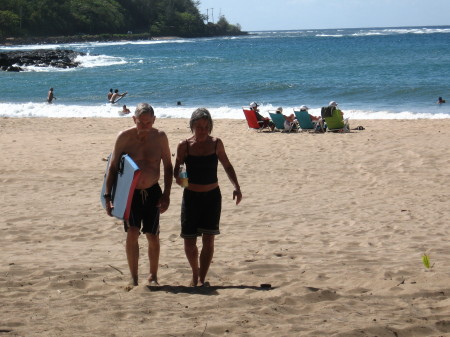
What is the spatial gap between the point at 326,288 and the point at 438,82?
30105 mm

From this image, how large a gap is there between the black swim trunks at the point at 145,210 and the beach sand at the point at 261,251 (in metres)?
0.48

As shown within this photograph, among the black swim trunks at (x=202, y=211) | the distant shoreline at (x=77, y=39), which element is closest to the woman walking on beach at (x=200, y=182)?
the black swim trunks at (x=202, y=211)

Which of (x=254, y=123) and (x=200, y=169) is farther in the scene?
(x=254, y=123)

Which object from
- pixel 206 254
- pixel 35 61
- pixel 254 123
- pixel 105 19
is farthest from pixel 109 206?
pixel 105 19

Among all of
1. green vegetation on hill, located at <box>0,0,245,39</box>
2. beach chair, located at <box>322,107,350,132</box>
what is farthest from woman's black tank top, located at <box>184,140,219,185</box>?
green vegetation on hill, located at <box>0,0,245,39</box>

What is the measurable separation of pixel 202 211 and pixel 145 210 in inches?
16.3

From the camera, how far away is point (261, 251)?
22.1 feet

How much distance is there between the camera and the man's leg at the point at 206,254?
5.39 m

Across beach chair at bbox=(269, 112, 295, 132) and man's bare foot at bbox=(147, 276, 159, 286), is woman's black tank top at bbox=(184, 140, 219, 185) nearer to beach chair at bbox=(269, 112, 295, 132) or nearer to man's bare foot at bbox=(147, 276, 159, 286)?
man's bare foot at bbox=(147, 276, 159, 286)

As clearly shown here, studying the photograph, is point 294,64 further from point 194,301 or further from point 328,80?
point 194,301

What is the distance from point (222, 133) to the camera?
55.3ft

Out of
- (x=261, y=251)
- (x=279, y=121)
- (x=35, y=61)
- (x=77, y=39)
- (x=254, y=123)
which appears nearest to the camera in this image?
(x=261, y=251)

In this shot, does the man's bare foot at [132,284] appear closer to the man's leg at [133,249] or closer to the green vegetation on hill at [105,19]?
the man's leg at [133,249]

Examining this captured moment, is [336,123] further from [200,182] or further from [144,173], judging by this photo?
[144,173]
